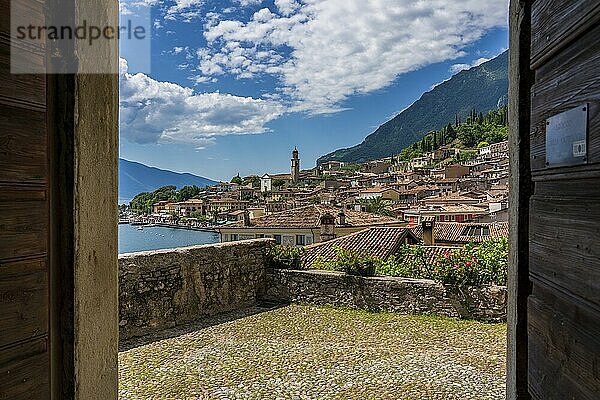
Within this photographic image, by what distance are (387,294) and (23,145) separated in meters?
6.97

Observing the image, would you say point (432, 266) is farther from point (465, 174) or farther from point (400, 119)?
point (400, 119)

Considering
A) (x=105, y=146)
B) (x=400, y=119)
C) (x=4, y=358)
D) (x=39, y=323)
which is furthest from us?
(x=400, y=119)

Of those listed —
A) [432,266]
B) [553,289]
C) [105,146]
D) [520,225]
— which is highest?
[105,146]

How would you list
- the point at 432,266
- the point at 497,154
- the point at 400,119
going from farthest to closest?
1. the point at 400,119
2. the point at 497,154
3. the point at 432,266

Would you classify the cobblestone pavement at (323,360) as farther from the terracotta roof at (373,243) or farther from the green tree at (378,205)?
the green tree at (378,205)

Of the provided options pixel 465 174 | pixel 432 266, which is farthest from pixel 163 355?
pixel 465 174

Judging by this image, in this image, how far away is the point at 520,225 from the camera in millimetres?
1358

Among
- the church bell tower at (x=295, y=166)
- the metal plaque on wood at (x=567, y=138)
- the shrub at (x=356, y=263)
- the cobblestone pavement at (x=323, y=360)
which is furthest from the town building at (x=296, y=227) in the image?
the church bell tower at (x=295, y=166)

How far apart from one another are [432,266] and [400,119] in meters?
102

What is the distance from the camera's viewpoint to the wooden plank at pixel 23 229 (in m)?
1.16

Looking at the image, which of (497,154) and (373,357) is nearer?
(373,357)

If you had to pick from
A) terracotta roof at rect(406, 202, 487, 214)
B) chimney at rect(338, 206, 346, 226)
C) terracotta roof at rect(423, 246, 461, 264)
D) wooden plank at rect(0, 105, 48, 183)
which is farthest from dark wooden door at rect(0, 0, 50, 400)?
terracotta roof at rect(406, 202, 487, 214)

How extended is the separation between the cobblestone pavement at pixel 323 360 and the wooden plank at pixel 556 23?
386cm

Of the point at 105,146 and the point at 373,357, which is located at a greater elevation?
the point at 105,146
